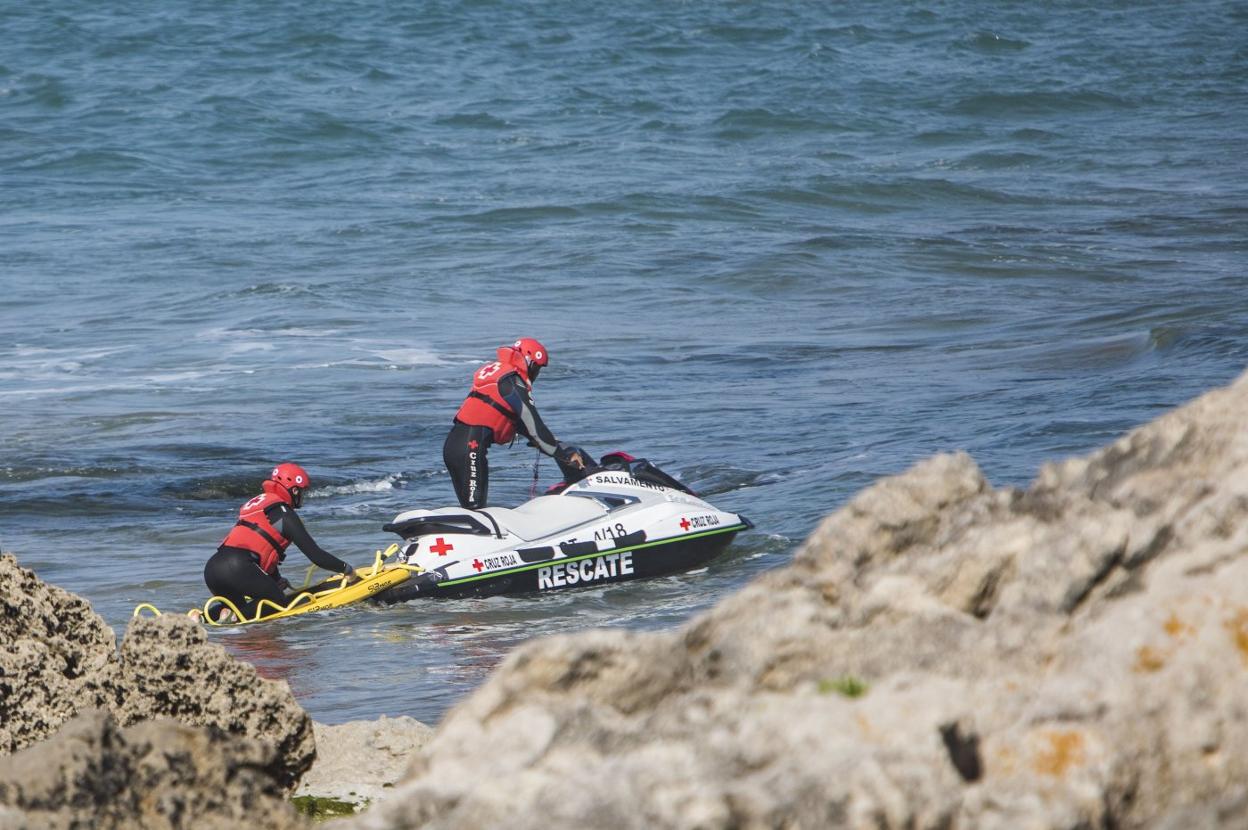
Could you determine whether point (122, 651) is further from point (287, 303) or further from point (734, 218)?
point (734, 218)

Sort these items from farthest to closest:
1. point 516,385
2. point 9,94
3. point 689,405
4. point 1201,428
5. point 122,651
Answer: point 9,94 → point 689,405 → point 516,385 → point 122,651 → point 1201,428

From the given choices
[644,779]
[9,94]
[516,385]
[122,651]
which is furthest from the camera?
[9,94]

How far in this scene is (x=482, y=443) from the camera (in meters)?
13.2

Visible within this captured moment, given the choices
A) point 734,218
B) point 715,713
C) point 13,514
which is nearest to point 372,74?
point 734,218

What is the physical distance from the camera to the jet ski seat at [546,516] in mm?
12344

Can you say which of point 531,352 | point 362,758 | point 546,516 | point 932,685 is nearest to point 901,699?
point 932,685

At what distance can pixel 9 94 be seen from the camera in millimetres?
44250

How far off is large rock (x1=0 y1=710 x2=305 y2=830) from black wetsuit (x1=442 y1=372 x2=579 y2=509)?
9218 millimetres

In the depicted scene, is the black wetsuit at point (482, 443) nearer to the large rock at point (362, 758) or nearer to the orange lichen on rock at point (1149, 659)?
the large rock at point (362, 758)

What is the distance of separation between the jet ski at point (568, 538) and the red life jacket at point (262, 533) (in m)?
0.78

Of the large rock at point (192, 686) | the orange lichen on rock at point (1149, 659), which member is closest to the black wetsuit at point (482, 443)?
the large rock at point (192, 686)

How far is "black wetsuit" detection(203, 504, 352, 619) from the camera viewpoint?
37.2 feet

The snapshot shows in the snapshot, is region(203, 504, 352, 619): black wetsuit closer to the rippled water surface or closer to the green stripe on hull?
the rippled water surface

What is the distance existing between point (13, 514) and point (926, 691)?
45.6 feet
